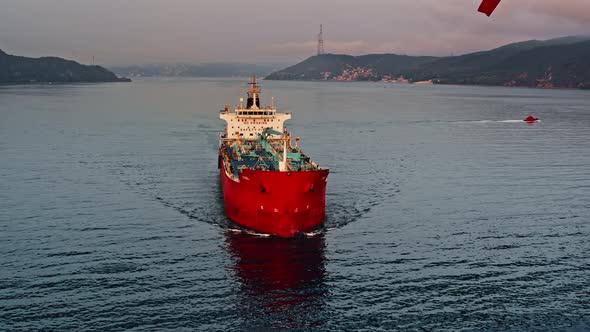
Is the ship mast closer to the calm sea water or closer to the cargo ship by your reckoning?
the calm sea water

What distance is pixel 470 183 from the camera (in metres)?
50.1

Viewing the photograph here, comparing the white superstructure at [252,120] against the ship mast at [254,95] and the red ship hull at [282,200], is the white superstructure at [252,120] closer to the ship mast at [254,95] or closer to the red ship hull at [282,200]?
the ship mast at [254,95]

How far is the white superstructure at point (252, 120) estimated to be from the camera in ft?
187

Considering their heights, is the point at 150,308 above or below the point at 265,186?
below

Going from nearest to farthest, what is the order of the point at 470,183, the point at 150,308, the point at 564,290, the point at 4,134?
1. the point at 150,308
2. the point at 564,290
3. the point at 470,183
4. the point at 4,134

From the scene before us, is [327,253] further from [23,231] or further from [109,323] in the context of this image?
[23,231]

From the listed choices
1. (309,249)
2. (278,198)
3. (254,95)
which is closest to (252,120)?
(254,95)

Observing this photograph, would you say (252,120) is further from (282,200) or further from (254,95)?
(282,200)

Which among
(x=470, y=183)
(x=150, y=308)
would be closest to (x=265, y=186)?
(x=150, y=308)

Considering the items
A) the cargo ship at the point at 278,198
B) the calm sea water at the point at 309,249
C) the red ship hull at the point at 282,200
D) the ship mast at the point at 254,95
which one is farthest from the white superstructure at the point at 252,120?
the red ship hull at the point at 282,200

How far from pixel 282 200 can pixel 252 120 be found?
82.2 ft

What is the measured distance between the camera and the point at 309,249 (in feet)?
105

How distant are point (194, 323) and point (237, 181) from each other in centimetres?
1499

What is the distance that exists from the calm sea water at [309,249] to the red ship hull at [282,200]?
109 cm
